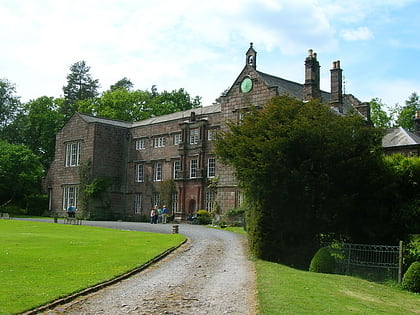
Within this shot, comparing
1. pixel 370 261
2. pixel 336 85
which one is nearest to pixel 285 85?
pixel 336 85

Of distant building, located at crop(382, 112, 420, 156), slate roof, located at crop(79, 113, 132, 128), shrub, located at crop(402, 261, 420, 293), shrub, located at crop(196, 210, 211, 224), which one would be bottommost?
shrub, located at crop(402, 261, 420, 293)

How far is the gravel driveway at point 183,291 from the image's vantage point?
11258 mm

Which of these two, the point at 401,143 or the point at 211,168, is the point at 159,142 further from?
the point at 401,143

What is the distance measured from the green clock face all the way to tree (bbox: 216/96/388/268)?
19.0 metres

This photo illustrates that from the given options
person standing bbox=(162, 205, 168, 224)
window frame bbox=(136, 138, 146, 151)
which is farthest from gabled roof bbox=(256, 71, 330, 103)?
window frame bbox=(136, 138, 146, 151)

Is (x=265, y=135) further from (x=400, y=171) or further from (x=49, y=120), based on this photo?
(x=49, y=120)

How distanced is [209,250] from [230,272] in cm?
561

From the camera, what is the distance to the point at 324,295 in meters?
13.3

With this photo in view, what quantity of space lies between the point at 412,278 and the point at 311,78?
25263mm

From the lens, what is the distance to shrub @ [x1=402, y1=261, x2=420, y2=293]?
17.0m

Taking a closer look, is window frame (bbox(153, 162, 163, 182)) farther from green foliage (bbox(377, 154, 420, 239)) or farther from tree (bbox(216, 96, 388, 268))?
green foliage (bbox(377, 154, 420, 239))

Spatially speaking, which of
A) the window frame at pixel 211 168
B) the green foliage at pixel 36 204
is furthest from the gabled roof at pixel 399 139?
the green foliage at pixel 36 204

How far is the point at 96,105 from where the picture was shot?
248 feet

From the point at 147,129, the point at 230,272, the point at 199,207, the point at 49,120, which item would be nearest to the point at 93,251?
the point at 230,272
